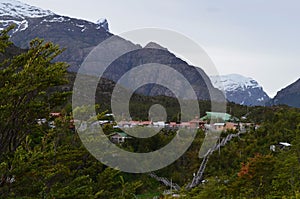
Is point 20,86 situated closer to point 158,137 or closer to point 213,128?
point 158,137

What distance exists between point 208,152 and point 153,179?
354 cm

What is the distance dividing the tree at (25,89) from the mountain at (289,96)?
118733 millimetres

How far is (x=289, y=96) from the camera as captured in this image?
407 ft

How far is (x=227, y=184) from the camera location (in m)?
13.4

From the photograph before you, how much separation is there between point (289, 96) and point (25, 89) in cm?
12773

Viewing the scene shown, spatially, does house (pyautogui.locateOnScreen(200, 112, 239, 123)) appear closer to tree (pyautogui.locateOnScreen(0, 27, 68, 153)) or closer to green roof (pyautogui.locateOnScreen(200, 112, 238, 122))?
green roof (pyautogui.locateOnScreen(200, 112, 238, 122))

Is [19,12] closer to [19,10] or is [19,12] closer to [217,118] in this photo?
[19,10]

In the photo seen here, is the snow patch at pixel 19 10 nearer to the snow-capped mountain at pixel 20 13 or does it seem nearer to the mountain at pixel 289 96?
the snow-capped mountain at pixel 20 13

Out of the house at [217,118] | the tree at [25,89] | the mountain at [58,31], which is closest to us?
the tree at [25,89]

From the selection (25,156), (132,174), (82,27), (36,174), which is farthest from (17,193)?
(82,27)

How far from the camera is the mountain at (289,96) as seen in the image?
391ft

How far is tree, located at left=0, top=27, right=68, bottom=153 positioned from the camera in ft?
15.4

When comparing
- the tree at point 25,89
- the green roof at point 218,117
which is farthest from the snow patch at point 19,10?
the tree at point 25,89

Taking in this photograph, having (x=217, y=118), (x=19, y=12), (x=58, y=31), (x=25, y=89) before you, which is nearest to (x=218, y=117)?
(x=217, y=118)
